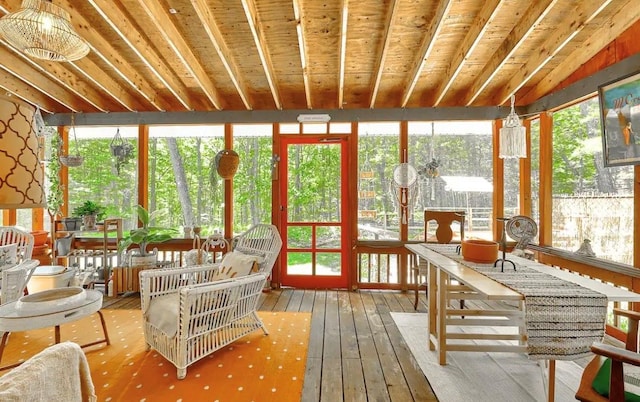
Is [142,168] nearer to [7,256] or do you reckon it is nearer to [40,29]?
[7,256]

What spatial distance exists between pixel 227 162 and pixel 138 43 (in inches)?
62.8

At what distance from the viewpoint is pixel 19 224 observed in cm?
457

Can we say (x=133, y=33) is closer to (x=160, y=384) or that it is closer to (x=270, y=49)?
(x=270, y=49)

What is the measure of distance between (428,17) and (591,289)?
246 centimetres

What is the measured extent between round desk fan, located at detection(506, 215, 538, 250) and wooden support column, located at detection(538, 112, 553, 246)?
168 cm

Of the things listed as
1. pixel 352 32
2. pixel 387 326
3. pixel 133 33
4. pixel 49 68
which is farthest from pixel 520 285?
pixel 49 68

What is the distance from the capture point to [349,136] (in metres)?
4.30

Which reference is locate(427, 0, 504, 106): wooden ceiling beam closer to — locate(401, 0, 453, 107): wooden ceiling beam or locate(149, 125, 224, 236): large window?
locate(401, 0, 453, 107): wooden ceiling beam

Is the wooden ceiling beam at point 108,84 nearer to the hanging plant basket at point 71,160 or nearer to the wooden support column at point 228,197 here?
the hanging plant basket at point 71,160

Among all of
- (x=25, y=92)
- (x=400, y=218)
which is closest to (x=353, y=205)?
(x=400, y=218)

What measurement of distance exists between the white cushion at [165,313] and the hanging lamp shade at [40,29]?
2.01 meters

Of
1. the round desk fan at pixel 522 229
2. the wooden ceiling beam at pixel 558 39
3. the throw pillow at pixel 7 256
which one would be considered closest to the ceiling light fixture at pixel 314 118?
the wooden ceiling beam at pixel 558 39

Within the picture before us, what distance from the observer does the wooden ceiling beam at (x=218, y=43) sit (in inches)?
98.9

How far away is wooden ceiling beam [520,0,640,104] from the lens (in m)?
2.56
